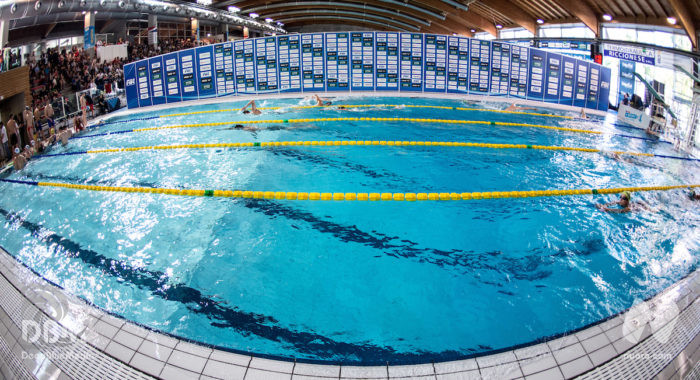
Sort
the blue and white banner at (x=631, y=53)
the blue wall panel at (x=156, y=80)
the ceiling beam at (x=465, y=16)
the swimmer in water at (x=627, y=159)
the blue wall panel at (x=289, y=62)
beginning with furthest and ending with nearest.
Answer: the ceiling beam at (x=465, y=16), the blue wall panel at (x=289, y=62), the blue and white banner at (x=631, y=53), the blue wall panel at (x=156, y=80), the swimmer in water at (x=627, y=159)

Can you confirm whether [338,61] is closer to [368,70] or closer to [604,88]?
[368,70]

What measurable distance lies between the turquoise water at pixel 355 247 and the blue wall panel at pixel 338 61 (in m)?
6.95

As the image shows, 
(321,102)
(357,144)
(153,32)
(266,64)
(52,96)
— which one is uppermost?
(153,32)

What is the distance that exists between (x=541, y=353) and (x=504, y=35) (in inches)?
1201

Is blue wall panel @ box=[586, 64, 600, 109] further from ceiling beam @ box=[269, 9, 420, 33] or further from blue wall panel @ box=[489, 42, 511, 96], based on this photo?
ceiling beam @ box=[269, 9, 420, 33]

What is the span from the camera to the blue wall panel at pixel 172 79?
14.8 metres

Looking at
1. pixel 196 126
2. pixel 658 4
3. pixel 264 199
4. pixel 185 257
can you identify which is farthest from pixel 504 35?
pixel 185 257

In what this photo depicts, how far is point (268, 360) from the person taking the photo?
3674 millimetres

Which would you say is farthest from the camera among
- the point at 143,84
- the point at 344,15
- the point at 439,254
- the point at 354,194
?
the point at 344,15

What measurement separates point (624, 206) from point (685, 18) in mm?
9964

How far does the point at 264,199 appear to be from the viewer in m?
7.46

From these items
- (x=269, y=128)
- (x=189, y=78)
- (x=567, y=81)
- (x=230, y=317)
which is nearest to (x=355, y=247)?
(x=230, y=317)

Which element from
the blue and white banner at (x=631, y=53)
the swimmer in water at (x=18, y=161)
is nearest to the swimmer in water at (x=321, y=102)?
the swimmer in water at (x=18, y=161)

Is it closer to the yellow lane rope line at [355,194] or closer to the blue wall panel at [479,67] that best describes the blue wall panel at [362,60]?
the blue wall panel at [479,67]
